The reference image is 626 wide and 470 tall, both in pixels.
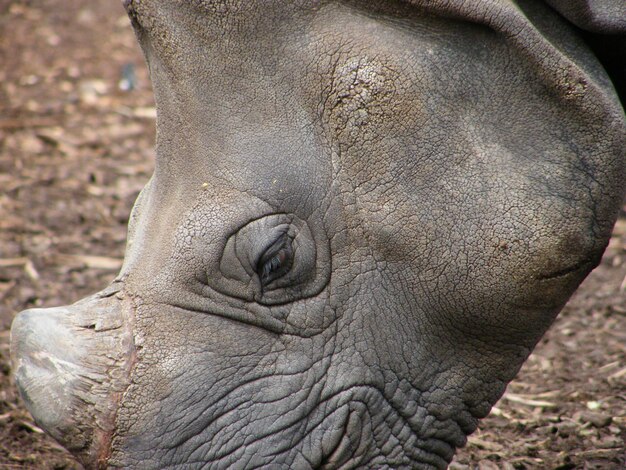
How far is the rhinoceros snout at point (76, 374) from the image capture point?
3.11m

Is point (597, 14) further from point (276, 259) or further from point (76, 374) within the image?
point (76, 374)

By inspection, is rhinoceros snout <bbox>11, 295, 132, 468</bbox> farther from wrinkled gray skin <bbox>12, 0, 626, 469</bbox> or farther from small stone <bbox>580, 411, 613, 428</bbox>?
small stone <bbox>580, 411, 613, 428</bbox>

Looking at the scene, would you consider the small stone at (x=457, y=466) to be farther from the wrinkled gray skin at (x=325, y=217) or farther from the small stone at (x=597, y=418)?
the wrinkled gray skin at (x=325, y=217)

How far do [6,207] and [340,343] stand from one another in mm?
4322

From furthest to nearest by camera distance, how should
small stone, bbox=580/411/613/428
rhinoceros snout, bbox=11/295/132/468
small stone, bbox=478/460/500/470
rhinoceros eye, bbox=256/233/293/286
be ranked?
1. small stone, bbox=580/411/613/428
2. small stone, bbox=478/460/500/470
3. rhinoceros eye, bbox=256/233/293/286
4. rhinoceros snout, bbox=11/295/132/468

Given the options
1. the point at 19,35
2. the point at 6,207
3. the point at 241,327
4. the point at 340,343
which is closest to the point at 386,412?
the point at 340,343

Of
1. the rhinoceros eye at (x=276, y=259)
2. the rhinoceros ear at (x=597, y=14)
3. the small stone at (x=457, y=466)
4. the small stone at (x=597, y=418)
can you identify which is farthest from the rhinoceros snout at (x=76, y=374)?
the small stone at (x=597, y=418)

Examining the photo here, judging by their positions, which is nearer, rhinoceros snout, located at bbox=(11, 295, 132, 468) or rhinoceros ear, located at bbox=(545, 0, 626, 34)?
rhinoceros snout, located at bbox=(11, 295, 132, 468)

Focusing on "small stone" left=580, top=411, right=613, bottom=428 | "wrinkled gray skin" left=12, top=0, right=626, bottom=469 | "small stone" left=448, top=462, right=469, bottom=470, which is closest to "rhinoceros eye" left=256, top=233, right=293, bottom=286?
"wrinkled gray skin" left=12, top=0, right=626, bottom=469

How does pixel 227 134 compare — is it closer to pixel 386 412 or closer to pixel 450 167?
pixel 450 167

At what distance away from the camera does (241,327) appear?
3248 millimetres

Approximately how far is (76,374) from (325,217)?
0.96m

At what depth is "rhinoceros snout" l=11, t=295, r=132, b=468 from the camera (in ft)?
10.2

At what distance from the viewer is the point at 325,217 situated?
10.8 feet
